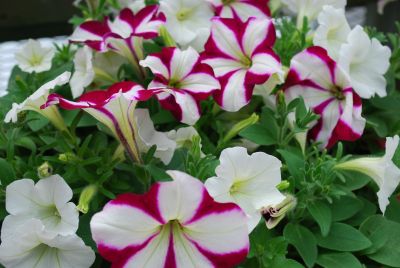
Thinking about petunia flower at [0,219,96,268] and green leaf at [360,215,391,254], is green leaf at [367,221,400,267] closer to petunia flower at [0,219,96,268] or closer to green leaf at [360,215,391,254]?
green leaf at [360,215,391,254]

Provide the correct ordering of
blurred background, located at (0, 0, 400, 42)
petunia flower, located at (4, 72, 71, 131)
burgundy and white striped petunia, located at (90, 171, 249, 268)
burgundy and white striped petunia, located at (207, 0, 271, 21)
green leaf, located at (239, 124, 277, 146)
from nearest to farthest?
burgundy and white striped petunia, located at (90, 171, 249, 268)
petunia flower, located at (4, 72, 71, 131)
green leaf, located at (239, 124, 277, 146)
burgundy and white striped petunia, located at (207, 0, 271, 21)
blurred background, located at (0, 0, 400, 42)

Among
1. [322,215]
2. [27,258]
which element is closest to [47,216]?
[27,258]

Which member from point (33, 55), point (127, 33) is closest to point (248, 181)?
point (127, 33)

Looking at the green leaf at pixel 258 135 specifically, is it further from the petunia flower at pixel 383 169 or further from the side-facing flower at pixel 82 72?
the side-facing flower at pixel 82 72

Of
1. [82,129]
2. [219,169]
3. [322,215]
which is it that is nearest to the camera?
[219,169]

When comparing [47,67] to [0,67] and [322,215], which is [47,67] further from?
[0,67]

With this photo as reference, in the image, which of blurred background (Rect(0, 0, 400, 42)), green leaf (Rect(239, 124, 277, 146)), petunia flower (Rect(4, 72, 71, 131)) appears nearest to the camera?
petunia flower (Rect(4, 72, 71, 131))

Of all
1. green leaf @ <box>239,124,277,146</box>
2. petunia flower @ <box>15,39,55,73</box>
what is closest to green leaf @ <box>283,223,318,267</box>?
green leaf @ <box>239,124,277,146</box>
